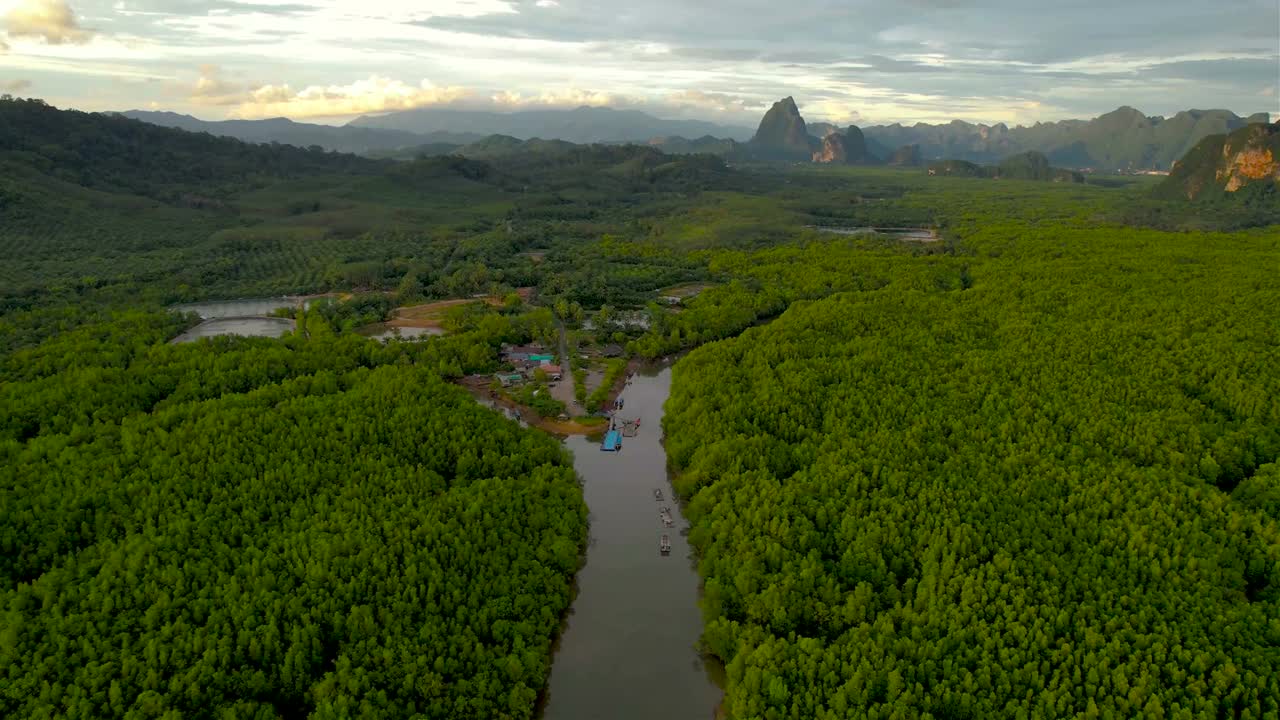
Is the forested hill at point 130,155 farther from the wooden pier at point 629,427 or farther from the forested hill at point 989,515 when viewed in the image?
the forested hill at point 989,515

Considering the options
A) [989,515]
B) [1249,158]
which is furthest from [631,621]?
[1249,158]

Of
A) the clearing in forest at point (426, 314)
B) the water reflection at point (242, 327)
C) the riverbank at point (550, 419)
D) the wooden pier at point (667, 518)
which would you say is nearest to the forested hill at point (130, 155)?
the water reflection at point (242, 327)

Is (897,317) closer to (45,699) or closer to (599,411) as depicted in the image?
(599,411)

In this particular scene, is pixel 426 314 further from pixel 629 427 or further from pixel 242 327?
pixel 629 427

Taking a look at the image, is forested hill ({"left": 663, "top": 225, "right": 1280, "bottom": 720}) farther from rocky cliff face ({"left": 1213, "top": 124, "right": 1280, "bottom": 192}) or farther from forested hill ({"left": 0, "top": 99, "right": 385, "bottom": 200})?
forested hill ({"left": 0, "top": 99, "right": 385, "bottom": 200})

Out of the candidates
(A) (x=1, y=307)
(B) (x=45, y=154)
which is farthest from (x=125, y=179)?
(A) (x=1, y=307)
